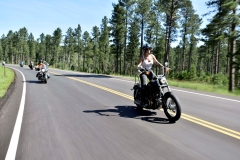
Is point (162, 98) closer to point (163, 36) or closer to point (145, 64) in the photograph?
point (145, 64)

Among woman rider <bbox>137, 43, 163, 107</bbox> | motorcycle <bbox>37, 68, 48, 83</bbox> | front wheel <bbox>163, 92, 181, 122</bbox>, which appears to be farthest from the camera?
motorcycle <bbox>37, 68, 48, 83</bbox>

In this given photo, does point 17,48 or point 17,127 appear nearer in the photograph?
point 17,127

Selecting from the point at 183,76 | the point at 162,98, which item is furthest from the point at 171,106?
the point at 183,76

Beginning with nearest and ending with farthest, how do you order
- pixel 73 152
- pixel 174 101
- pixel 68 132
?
pixel 73 152 → pixel 68 132 → pixel 174 101

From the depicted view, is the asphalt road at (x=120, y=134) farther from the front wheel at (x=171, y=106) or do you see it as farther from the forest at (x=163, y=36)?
the forest at (x=163, y=36)

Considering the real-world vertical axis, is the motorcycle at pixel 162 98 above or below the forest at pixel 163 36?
below

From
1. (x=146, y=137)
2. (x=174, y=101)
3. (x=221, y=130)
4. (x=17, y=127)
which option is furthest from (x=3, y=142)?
(x=221, y=130)

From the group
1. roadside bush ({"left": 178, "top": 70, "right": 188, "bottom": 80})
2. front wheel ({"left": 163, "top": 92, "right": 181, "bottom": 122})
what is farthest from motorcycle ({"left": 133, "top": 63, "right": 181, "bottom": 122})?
roadside bush ({"left": 178, "top": 70, "right": 188, "bottom": 80})

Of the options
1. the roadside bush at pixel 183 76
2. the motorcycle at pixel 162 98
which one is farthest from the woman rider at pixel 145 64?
the roadside bush at pixel 183 76

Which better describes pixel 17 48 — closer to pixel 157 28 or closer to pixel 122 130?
pixel 157 28

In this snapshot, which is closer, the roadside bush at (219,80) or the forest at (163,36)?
the forest at (163,36)

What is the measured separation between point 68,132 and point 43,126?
0.85 meters

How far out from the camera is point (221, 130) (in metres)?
5.07

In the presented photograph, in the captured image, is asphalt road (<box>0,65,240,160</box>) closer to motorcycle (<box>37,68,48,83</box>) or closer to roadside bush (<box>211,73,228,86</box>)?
motorcycle (<box>37,68,48,83</box>)
